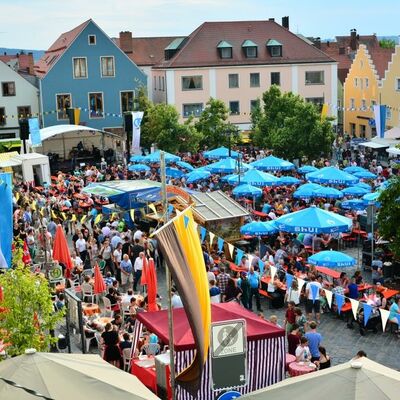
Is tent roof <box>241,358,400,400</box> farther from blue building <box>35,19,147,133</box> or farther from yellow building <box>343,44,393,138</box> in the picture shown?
yellow building <box>343,44,393,138</box>

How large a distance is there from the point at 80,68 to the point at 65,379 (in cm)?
4945

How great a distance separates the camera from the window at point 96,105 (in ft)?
189

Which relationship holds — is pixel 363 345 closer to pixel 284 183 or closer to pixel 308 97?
pixel 284 183

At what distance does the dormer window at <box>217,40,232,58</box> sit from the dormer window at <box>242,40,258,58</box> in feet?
3.90

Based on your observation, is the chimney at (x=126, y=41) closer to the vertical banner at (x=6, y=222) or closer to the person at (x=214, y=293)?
the person at (x=214, y=293)

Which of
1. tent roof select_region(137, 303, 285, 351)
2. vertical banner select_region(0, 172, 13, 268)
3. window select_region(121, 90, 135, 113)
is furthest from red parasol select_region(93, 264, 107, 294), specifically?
window select_region(121, 90, 135, 113)

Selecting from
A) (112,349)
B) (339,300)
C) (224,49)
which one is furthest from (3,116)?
(112,349)

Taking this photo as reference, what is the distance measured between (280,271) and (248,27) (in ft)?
141

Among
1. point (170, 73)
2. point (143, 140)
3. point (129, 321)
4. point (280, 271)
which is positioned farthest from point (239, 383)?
point (170, 73)

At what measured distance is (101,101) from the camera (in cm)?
5797

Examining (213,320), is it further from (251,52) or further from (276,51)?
(276,51)

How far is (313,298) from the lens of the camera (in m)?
18.7

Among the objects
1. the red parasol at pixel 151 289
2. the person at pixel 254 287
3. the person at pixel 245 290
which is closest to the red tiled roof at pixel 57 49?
the person at pixel 254 287

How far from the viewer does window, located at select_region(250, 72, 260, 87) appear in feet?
196
